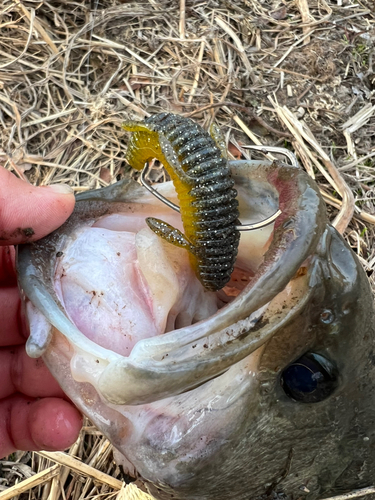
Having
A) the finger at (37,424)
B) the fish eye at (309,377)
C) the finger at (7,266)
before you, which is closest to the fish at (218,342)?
the fish eye at (309,377)

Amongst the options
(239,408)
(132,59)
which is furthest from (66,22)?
(239,408)

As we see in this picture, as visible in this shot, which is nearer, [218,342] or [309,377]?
[218,342]

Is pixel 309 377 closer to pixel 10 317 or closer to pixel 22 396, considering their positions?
pixel 10 317

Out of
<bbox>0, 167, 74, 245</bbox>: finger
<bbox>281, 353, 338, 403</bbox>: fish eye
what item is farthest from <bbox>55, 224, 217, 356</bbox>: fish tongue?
<bbox>281, 353, 338, 403</bbox>: fish eye

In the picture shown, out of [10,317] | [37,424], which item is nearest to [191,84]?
[10,317]

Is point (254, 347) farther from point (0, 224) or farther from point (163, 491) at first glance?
point (0, 224)

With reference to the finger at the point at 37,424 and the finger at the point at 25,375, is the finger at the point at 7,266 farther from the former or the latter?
the finger at the point at 37,424
